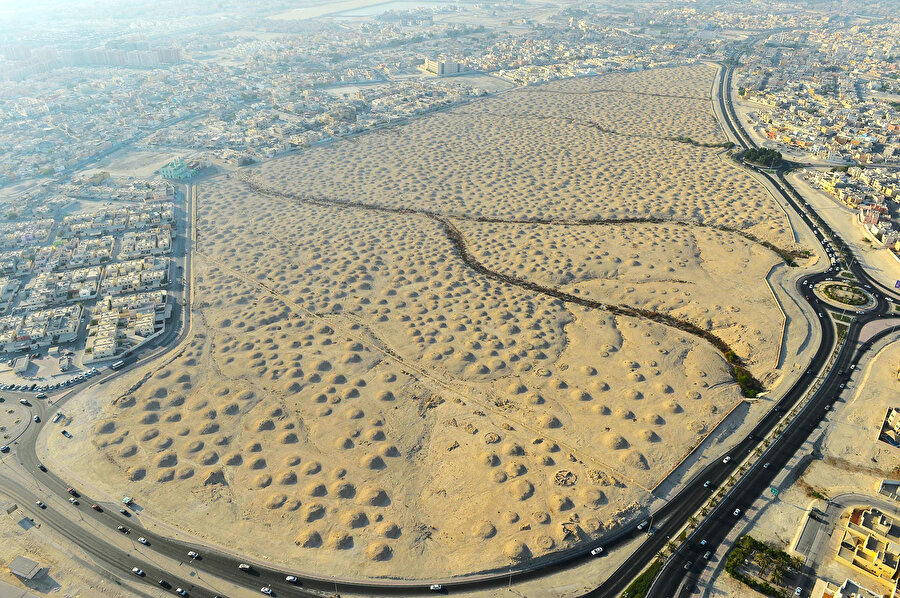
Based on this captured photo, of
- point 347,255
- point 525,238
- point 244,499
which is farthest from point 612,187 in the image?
point 244,499

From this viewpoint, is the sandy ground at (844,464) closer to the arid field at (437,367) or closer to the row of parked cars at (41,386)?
the arid field at (437,367)

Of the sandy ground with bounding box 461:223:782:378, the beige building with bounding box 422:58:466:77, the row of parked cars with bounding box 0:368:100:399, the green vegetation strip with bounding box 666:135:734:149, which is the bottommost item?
the row of parked cars with bounding box 0:368:100:399

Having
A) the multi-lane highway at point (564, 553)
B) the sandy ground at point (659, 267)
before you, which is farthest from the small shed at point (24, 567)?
the sandy ground at point (659, 267)

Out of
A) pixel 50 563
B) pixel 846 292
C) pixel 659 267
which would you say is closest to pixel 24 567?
pixel 50 563

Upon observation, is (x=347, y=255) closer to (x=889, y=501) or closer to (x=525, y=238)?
(x=525, y=238)

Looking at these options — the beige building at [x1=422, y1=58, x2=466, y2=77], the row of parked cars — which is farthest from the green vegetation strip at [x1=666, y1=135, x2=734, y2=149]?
the row of parked cars

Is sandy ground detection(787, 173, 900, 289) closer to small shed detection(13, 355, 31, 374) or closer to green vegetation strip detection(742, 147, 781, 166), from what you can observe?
green vegetation strip detection(742, 147, 781, 166)

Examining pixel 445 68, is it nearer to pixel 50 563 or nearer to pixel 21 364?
pixel 21 364
